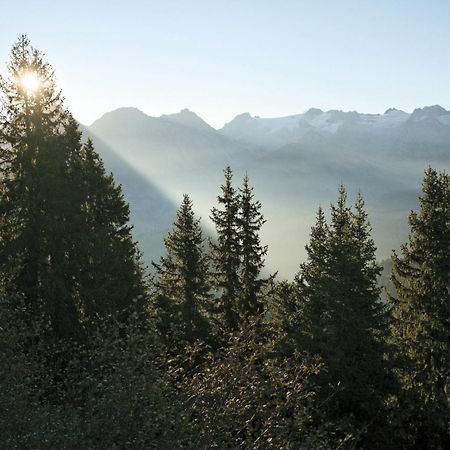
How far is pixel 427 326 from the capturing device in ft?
77.0

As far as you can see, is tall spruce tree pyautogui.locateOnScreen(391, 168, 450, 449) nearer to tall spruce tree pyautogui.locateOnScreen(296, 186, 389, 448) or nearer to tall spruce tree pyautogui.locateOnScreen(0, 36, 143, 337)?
tall spruce tree pyautogui.locateOnScreen(296, 186, 389, 448)

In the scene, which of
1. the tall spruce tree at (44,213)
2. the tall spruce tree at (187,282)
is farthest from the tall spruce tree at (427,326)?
the tall spruce tree at (44,213)

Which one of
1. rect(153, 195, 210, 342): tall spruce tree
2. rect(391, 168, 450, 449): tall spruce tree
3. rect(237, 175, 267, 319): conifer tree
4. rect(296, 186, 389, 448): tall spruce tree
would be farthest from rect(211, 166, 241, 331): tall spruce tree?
rect(391, 168, 450, 449): tall spruce tree

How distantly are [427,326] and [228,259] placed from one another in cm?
1223

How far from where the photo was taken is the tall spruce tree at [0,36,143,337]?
22.0 m

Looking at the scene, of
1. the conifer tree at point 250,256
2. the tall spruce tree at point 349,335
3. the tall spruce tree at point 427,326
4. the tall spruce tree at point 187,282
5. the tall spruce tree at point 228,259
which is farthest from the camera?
the conifer tree at point 250,256

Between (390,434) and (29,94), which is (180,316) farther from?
(29,94)

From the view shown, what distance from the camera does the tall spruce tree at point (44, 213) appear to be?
22.0 meters

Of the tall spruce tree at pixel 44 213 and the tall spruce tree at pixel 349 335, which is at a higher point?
the tall spruce tree at pixel 44 213

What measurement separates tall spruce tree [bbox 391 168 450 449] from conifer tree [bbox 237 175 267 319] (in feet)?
28.5

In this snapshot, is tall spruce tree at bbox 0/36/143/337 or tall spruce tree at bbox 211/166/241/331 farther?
tall spruce tree at bbox 211/166/241/331

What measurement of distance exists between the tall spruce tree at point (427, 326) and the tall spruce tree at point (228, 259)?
9.62 meters

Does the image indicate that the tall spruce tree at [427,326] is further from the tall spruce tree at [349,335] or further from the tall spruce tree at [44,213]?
the tall spruce tree at [44,213]

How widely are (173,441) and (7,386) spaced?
3735mm
